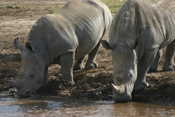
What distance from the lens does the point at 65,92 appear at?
14258 millimetres

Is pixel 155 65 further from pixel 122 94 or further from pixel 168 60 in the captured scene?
pixel 122 94

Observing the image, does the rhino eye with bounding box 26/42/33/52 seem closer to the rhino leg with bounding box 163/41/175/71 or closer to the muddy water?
the muddy water

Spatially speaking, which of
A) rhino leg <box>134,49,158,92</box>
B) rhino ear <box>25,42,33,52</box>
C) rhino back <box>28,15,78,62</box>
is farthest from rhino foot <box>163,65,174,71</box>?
rhino ear <box>25,42,33,52</box>

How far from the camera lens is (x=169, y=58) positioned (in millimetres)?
14844

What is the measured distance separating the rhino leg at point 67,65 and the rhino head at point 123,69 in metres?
1.61

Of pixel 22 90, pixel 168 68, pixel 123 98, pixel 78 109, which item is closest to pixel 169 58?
pixel 168 68

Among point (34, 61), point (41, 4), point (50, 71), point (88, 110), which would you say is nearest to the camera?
point (88, 110)

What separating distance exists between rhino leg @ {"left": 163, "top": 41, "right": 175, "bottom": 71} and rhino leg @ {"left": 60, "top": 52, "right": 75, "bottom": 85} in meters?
2.04

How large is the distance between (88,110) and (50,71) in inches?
120

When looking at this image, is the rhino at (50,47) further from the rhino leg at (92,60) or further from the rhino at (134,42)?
the rhino at (134,42)

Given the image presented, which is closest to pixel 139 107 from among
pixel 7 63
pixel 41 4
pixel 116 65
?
pixel 116 65

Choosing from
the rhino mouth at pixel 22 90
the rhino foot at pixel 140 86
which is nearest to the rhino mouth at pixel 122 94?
the rhino foot at pixel 140 86

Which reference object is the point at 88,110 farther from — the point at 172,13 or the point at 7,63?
the point at 7,63

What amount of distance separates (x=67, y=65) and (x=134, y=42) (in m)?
1.93
